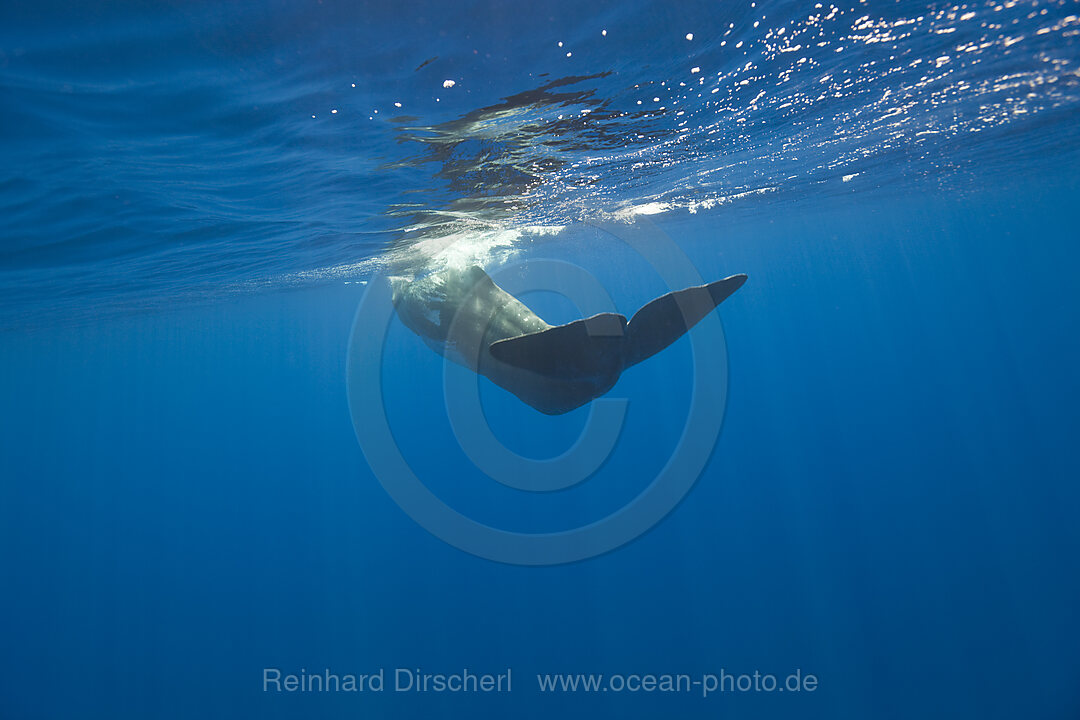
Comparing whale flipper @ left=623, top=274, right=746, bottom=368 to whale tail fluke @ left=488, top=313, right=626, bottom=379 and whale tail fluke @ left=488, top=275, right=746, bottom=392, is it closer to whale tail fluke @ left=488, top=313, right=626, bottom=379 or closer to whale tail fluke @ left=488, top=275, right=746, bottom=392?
whale tail fluke @ left=488, top=275, right=746, bottom=392

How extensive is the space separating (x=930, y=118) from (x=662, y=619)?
65.8 feet

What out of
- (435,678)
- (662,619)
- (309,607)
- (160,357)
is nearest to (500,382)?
(435,678)

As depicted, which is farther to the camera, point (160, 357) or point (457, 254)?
point (160, 357)

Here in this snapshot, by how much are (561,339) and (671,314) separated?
1001mm

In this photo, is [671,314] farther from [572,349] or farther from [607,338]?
[572,349]

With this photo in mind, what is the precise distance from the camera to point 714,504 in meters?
34.9

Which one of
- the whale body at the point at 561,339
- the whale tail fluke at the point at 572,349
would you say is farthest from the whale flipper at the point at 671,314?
the whale tail fluke at the point at 572,349

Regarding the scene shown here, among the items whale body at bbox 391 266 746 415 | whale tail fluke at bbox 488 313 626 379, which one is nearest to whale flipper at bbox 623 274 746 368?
whale body at bbox 391 266 746 415

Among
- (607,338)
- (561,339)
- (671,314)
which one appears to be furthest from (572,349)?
(671,314)

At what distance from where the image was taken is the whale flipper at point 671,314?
433 cm

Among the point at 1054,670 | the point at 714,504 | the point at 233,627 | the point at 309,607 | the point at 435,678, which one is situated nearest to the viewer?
the point at 1054,670

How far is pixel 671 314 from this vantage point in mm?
4496

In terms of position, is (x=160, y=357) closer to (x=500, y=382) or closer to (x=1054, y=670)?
(x=500, y=382)

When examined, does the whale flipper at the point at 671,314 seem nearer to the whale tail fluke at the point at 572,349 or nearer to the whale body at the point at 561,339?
the whale body at the point at 561,339
